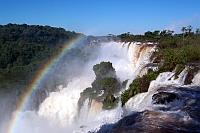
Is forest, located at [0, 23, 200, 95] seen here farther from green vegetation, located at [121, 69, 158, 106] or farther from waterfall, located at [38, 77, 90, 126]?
waterfall, located at [38, 77, 90, 126]

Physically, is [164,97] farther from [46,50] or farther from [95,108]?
[46,50]

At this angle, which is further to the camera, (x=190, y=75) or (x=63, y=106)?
(x=63, y=106)

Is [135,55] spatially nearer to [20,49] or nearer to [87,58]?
[87,58]

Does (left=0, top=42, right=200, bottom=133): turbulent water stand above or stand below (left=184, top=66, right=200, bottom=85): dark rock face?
below

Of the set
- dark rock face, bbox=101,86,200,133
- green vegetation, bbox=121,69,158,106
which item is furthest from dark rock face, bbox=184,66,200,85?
green vegetation, bbox=121,69,158,106

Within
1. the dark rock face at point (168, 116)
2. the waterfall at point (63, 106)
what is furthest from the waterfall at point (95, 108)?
the dark rock face at point (168, 116)

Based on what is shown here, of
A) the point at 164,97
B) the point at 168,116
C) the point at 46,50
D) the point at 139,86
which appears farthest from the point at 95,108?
the point at 46,50

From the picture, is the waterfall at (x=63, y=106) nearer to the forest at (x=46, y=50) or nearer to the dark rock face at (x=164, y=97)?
the forest at (x=46, y=50)
